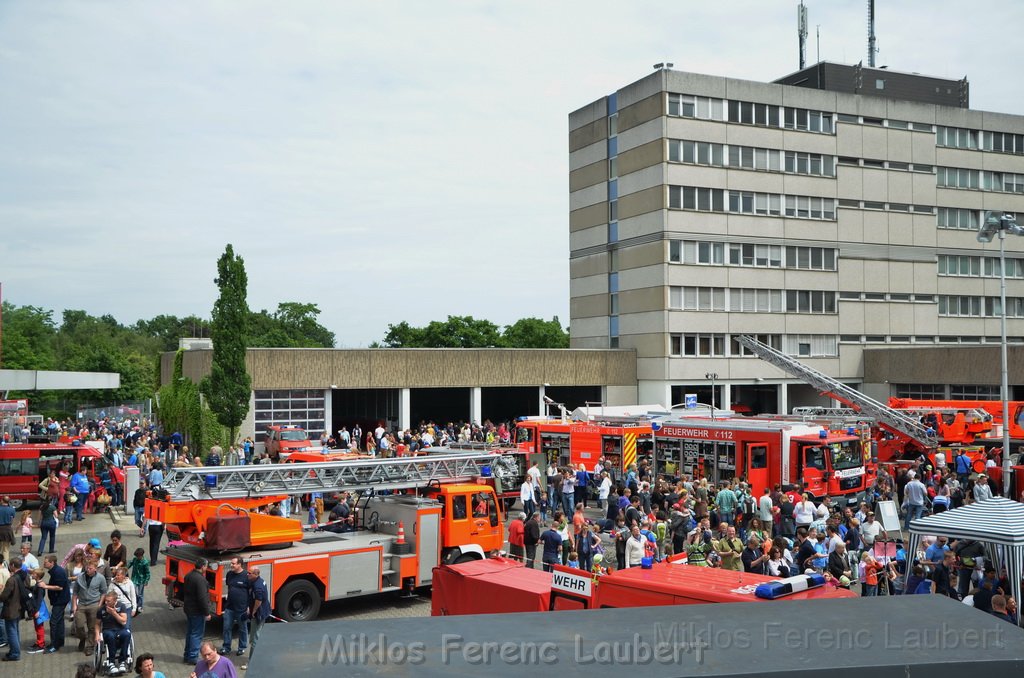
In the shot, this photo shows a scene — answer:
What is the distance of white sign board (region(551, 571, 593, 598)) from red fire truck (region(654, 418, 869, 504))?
629 inches

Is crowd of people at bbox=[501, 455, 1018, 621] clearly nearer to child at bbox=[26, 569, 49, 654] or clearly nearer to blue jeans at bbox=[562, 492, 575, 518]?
blue jeans at bbox=[562, 492, 575, 518]

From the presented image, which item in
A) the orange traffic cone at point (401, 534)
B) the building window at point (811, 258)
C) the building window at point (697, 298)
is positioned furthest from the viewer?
the building window at point (811, 258)

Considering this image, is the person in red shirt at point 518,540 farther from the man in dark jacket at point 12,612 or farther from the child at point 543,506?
the man in dark jacket at point 12,612

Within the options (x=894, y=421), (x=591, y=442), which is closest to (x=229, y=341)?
(x=591, y=442)

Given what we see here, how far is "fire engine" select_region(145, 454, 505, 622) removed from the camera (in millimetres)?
15141

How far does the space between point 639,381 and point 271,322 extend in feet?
316

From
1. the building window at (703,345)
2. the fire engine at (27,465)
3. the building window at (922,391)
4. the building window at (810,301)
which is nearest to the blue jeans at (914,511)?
the fire engine at (27,465)

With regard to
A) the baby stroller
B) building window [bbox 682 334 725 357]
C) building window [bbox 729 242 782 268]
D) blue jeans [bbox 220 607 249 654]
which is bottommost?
the baby stroller

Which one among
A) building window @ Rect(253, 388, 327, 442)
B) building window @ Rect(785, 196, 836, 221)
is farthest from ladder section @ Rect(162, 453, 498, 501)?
building window @ Rect(785, 196, 836, 221)

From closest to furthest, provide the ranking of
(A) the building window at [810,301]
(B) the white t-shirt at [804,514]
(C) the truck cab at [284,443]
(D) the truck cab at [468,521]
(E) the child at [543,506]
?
(D) the truck cab at [468,521], (B) the white t-shirt at [804,514], (E) the child at [543,506], (C) the truck cab at [284,443], (A) the building window at [810,301]

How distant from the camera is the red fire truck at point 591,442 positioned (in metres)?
30.3

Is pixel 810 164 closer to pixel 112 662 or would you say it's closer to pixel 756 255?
pixel 756 255

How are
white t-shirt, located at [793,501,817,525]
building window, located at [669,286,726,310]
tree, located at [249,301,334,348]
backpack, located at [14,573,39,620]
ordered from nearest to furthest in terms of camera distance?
backpack, located at [14,573,39,620] → white t-shirt, located at [793,501,817,525] → building window, located at [669,286,726,310] → tree, located at [249,301,334,348]

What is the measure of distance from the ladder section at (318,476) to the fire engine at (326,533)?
20 millimetres
